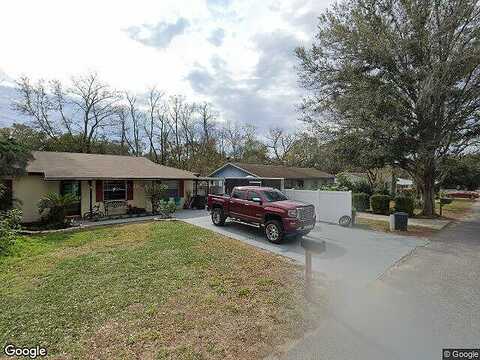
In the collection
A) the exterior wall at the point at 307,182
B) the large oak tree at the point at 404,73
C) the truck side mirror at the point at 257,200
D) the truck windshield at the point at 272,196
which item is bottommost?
the truck side mirror at the point at 257,200

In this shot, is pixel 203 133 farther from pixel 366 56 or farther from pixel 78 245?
pixel 78 245

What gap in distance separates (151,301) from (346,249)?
6.41m

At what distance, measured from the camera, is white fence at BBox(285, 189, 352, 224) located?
1370 centimetres

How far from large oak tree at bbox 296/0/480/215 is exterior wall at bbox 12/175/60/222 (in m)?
15.6

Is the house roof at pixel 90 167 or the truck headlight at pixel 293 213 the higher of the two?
the house roof at pixel 90 167

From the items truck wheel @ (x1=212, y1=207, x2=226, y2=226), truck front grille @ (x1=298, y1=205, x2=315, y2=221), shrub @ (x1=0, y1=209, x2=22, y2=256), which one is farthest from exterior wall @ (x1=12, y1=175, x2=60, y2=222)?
truck front grille @ (x1=298, y1=205, x2=315, y2=221)

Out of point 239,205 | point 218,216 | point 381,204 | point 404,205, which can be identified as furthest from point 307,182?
point 239,205

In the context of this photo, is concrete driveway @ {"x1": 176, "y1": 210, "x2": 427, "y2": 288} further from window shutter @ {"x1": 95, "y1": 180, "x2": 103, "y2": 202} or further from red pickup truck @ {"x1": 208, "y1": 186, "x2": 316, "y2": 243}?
window shutter @ {"x1": 95, "y1": 180, "x2": 103, "y2": 202}

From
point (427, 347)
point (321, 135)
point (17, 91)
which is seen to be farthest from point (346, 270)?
point (17, 91)

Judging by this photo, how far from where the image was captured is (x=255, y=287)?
5.79m

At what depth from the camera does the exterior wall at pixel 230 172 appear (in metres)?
24.0

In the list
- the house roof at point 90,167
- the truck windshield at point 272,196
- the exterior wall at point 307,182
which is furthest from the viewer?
the exterior wall at point 307,182

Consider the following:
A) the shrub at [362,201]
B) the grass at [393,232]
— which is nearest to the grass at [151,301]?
the grass at [393,232]

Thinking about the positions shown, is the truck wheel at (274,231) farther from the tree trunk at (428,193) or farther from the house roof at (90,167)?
the tree trunk at (428,193)
